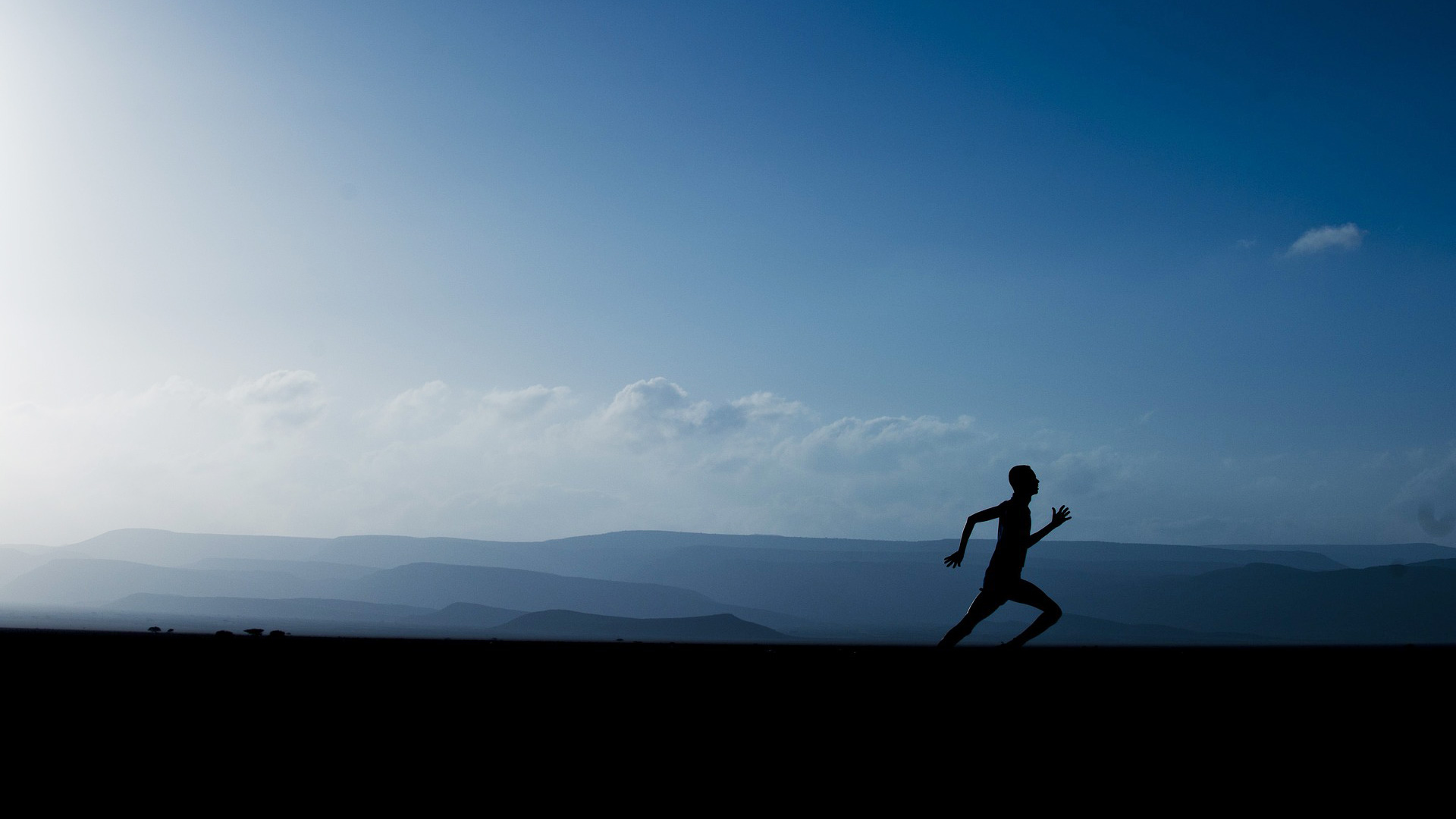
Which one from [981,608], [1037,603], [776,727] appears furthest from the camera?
[1037,603]

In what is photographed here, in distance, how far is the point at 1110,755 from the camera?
3814mm

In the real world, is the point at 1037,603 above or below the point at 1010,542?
below

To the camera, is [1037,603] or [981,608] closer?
[981,608]

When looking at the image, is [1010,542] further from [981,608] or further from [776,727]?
[776,727]

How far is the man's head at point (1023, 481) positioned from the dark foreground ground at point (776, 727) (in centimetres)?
179

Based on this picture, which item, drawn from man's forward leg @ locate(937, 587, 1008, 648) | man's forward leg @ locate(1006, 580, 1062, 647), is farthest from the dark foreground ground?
man's forward leg @ locate(937, 587, 1008, 648)

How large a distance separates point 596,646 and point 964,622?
6.35 m

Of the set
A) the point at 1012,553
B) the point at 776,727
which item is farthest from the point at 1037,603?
the point at 776,727

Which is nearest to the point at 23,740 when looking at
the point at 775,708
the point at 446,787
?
the point at 446,787

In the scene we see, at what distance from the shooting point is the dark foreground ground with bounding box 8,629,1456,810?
3.34 m

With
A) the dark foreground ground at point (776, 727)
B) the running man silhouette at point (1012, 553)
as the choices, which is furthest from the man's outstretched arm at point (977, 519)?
the dark foreground ground at point (776, 727)

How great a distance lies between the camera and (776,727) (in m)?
4.66

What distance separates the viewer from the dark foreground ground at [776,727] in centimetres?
334

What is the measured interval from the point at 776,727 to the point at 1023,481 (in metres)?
5.64
